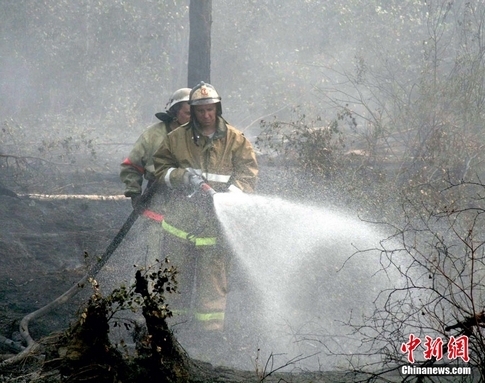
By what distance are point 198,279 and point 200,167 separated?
3.14 ft

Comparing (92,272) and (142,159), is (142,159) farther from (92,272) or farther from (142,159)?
(92,272)

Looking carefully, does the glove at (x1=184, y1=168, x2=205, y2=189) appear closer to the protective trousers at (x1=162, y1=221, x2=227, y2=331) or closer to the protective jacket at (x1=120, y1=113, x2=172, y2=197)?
the protective trousers at (x1=162, y1=221, x2=227, y2=331)

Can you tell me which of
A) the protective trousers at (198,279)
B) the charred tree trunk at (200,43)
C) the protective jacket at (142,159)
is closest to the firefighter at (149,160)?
the protective jacket at (142,159)

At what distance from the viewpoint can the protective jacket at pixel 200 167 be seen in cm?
534

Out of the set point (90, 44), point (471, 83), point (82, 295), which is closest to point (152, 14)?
point (90, 44)

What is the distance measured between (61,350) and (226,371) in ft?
4.00

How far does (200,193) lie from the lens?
530cm

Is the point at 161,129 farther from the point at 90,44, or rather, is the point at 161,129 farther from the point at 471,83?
the point at 90,44

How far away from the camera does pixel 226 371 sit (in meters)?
3.90

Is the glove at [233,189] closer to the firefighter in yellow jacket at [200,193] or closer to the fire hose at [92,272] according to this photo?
the firefighter in yellow jacket at [200,193]

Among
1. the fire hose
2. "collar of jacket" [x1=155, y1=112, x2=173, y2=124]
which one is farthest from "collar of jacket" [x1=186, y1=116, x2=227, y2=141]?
"collar of jacket" [x1=155, y1=112, x2=173, y2=124]

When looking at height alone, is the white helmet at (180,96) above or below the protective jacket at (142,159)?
above

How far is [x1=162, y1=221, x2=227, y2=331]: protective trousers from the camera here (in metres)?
5.25

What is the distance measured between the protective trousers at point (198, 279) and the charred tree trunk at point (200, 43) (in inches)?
202
